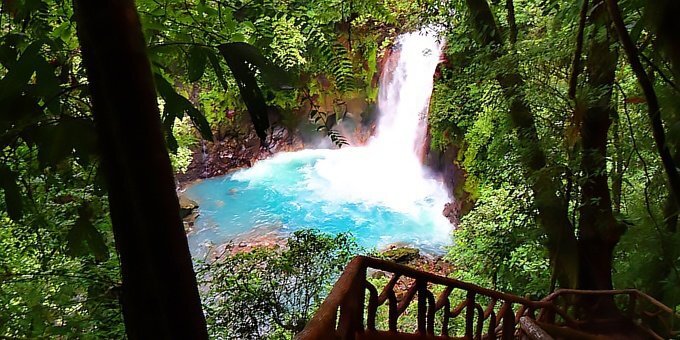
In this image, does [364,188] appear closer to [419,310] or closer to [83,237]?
[419,310]

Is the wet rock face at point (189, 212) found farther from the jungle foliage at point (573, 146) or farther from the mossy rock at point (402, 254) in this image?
the jungle foliage at point (573, 146)

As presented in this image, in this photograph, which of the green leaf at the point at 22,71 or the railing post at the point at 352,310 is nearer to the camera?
the green leaf at the point at 22,71

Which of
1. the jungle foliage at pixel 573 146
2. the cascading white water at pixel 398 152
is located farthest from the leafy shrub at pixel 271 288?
the cascading white water at pixel 398 152

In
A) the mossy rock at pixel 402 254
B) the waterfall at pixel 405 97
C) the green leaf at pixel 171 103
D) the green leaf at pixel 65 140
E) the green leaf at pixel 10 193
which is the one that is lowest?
the mossy rock at pixel 402 254

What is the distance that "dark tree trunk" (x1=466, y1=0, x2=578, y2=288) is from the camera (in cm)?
419

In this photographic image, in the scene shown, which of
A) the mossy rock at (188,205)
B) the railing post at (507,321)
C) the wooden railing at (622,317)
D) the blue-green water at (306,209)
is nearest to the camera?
the railing post at (507,321)

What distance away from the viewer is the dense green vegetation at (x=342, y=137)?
0.99 metres

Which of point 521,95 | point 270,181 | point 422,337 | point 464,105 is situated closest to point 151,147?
point 422,337

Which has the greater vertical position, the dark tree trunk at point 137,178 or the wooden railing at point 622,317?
the dark tree trunk at point 137,178

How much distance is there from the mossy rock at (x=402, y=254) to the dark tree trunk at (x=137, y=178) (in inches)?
332

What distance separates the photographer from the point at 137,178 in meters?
0.68

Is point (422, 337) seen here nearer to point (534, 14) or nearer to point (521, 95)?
point (521, 95)

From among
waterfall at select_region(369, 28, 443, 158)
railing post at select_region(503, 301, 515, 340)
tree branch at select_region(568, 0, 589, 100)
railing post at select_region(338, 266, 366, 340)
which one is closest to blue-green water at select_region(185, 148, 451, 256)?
waterfall at select_region(369, 28, 443, 158)

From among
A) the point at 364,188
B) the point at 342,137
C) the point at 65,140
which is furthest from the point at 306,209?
the point at 65,140
